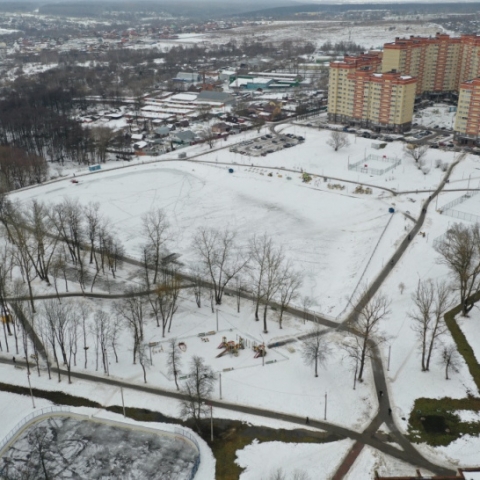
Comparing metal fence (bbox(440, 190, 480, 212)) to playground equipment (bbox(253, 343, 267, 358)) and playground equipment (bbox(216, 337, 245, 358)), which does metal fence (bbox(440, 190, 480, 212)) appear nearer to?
playground equipment (bbox(253, 343, 267, 358))

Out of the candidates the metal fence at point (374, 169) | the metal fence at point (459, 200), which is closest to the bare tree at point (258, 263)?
the metal fence at point (459, 200)

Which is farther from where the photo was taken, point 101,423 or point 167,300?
point 167,300

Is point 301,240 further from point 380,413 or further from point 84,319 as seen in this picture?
point 380,413

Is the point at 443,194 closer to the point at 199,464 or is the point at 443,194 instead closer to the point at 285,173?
the point at 285,173

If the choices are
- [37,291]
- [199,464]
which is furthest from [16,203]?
[199,464]

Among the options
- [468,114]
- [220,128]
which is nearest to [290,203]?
[468,114]

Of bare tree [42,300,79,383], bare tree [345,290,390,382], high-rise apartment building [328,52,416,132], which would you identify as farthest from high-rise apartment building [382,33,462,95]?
bare tree [42,300,79,383]
